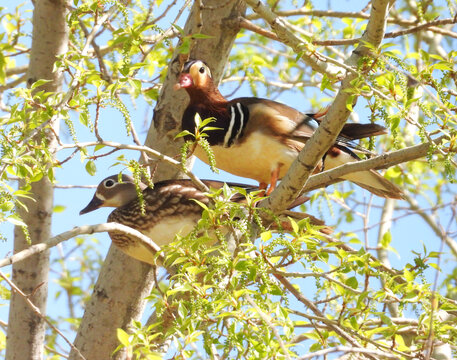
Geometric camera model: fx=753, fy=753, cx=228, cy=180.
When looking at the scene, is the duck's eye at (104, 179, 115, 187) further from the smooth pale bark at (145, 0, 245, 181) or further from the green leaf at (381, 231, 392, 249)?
the green leaf at (381, 231, 392, 249)

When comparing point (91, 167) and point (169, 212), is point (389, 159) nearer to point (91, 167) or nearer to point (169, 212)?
point (91, 167)

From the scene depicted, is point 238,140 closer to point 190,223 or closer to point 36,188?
point 190,223

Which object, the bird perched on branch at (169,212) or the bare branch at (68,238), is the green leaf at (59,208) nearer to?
the bird perched on branch at (169,212)

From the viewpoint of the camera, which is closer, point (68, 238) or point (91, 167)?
point (68, 238)

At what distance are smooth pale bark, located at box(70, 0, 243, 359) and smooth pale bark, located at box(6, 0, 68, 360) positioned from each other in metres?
0.26

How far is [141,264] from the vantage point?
12.0 ft

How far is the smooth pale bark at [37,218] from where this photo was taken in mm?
3596

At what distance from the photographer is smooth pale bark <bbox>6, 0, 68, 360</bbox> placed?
360cm

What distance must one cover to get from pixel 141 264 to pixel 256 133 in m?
0.85

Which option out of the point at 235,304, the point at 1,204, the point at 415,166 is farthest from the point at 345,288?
the point at 415,166

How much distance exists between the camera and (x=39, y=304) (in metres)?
3.73

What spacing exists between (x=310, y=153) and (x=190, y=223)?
1191mm

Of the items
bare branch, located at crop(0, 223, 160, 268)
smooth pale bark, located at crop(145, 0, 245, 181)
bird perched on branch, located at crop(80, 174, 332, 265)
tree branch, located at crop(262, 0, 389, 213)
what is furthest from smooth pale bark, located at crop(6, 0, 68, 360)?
tree branch, located at crop(262, 0, 389, 213)

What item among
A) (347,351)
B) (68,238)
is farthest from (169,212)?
(347,351)
